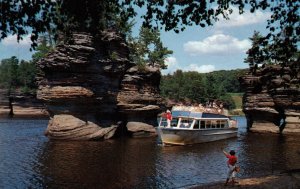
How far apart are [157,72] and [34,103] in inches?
2211

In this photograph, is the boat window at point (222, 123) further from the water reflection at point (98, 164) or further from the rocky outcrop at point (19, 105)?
the rocky outcrop at point (19, 105)

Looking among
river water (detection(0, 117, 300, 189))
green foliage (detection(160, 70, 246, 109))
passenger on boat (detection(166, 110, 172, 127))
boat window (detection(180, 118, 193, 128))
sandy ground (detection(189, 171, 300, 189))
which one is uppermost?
Result: green foliage (detection(160, 70, 246, 109))

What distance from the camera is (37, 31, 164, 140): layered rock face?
142 ft

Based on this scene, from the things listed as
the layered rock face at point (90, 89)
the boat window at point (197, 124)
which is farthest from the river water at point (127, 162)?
the layered rock face at point (90, 89)

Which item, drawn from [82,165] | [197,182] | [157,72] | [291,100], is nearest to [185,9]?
[197,182]

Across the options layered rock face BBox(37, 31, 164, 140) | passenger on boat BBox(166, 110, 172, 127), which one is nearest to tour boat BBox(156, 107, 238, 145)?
passenger on boat BBox(166, 110, 172, 127)

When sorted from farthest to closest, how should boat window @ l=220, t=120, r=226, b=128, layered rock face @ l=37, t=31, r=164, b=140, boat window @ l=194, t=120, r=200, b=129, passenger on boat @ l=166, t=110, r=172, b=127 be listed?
1. boat window @ l=220, t=120, r=226, b=128
2. boat window @ l=194, t=120, r=200, b=129
3. layered rock face @ l=37, t=31, r=164, b=140
4. passenger on boat @ l=166, t=110, r=172, b=127

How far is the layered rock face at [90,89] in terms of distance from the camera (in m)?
43.3

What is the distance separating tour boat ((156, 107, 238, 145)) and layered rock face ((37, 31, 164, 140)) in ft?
25.4

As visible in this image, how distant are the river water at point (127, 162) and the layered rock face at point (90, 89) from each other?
10.1ft

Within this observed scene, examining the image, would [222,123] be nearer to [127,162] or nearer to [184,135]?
[184,135]

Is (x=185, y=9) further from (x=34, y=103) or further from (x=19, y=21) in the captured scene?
(x=34, y=103)

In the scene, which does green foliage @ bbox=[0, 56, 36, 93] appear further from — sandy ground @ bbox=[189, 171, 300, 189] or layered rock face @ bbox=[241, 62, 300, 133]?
sandy ground @ bbox=[189, 171, 300, 189]

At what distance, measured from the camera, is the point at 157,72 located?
54531mm
